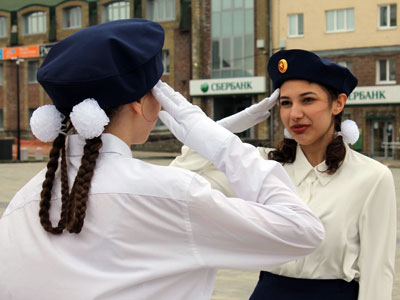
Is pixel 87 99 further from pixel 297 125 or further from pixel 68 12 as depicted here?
pixel 68 12

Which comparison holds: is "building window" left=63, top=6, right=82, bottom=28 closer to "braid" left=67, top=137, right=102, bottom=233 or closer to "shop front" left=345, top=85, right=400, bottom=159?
"shop front" left=345, top=85, right=400, bottom=159

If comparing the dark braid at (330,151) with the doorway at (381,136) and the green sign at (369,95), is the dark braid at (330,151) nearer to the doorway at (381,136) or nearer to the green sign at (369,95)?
the doorway at (381,136)

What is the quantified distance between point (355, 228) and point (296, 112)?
51 centimetres

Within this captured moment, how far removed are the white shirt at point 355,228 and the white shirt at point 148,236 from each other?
0.86 m

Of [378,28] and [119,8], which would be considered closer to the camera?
[378,28]

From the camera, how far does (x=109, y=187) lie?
156 cm

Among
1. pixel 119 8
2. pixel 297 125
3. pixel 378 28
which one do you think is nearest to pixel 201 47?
pixel 119 8

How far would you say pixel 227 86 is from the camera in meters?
38.0

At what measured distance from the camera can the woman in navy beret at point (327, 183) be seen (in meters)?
2.55

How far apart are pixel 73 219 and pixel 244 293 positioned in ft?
17.1

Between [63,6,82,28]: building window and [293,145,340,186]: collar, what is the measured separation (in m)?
43.8

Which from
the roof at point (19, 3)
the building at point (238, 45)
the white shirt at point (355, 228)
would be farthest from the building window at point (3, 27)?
the white shirt at point (355, 228)

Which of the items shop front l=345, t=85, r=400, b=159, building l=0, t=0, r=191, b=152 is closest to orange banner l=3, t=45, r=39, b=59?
building l=0, t=0, r=191, b=152

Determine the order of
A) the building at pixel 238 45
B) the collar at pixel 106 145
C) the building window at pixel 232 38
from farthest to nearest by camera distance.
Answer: the building window at pixel 232 38, the building at pixel 238 45, the collar at pixel 106 145
